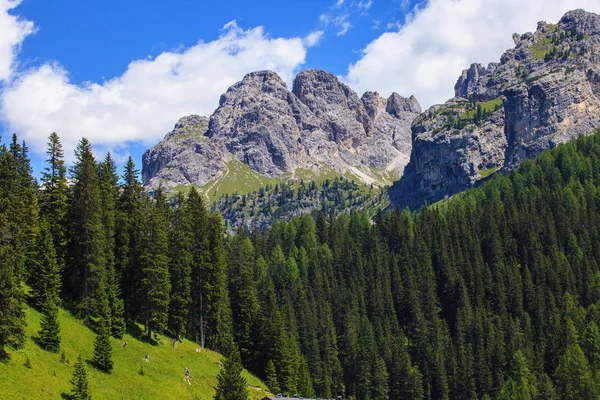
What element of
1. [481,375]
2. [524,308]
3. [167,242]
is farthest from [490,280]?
[167,242]

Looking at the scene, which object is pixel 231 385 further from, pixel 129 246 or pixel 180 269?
pixel 129 246

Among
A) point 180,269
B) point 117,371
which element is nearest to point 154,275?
point 180,269

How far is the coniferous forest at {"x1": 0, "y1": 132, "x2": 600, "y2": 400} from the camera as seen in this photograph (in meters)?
57.9

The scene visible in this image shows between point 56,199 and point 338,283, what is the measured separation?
77.1 m

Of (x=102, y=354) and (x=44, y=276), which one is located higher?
(x=44, y=276)

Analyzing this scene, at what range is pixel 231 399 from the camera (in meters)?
49.5

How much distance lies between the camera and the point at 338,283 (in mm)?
127750

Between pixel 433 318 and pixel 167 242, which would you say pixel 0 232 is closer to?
pixel 167 242

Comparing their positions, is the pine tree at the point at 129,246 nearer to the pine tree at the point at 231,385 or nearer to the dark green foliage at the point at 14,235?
the dark green foliage at the point at 14,235

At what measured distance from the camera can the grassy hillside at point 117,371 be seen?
39500mm

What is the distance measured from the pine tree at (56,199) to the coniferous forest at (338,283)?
16 centimetres

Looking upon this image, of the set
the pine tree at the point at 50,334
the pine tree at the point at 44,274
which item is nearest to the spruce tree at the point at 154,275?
the pine tree at the point at 44,274

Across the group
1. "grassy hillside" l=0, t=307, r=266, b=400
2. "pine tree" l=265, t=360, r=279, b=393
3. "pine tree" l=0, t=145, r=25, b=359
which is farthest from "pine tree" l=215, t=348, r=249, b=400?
"pine tree" l=265, t=360, r=279, b=393

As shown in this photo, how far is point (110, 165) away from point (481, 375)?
239ft
